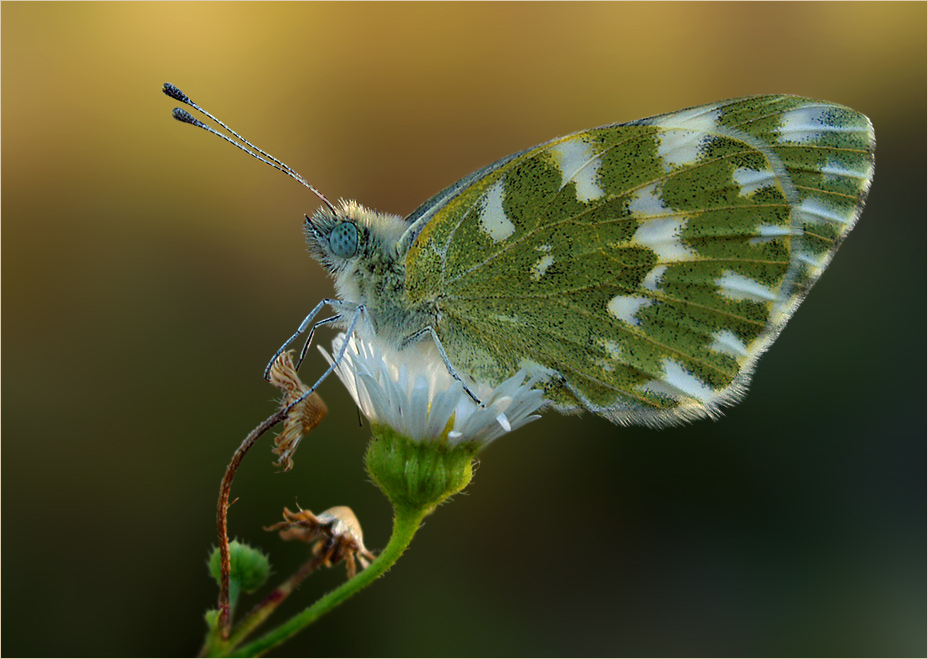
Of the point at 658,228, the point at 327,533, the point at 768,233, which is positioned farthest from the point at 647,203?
the point at 327,533

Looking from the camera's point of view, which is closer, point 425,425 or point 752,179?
point 425,425

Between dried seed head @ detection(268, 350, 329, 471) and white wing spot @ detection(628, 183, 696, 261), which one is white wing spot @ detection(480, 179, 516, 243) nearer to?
white wing spot @ detection(628, 183, 696, 261)

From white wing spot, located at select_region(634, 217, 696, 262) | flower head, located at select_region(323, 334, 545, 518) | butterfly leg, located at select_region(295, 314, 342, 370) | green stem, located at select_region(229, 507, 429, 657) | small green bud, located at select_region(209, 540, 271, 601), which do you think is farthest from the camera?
white wing spot, located at select_region(634, 217, 696, 262)

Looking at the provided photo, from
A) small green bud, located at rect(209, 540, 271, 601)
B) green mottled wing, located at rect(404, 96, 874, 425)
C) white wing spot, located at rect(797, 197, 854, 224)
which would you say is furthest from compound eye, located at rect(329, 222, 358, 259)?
white wing spot, located at rect(797, 197, 854, 224)

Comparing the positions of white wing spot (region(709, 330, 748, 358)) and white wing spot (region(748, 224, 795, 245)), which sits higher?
white wing spot (region(748, 224, 795, 245))

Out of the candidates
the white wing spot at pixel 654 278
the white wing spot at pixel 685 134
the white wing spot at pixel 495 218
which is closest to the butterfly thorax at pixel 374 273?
the white wing spot at pixel 495 218

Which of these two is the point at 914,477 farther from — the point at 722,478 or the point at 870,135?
the point at 870,135

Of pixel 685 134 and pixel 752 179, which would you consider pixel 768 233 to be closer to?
pixel 752 179

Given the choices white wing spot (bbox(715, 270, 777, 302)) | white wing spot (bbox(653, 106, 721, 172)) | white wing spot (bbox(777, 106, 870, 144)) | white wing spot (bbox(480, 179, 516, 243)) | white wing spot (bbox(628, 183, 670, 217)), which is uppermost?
white wing spot (bbox(777, 106, 870, 144))
